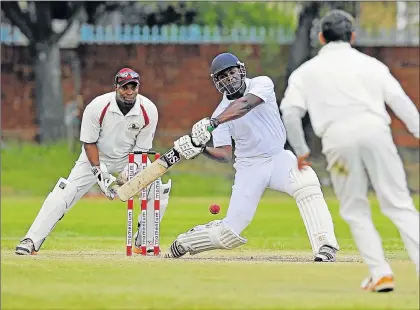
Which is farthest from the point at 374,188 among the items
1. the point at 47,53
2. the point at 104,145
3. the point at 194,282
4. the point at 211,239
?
the point at 47,53

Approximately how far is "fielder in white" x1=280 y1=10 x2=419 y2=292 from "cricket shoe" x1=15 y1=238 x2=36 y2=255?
15.5ft

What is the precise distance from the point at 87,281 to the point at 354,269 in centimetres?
209

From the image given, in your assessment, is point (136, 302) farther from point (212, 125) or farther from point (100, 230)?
point (100, 230)

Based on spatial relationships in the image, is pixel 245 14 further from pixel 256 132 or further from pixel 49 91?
pixel 256 132

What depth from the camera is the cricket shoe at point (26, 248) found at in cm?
1346

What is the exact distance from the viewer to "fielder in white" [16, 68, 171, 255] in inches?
531

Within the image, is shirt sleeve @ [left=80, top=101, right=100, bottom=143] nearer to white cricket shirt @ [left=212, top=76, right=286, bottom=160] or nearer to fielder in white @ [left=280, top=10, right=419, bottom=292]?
white cricket shirt @ [left=212, top=76, right=286, bottom=160]

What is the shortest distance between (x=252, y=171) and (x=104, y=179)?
1673 mm

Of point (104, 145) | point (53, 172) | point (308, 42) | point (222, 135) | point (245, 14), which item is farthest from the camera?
point (245, 14)

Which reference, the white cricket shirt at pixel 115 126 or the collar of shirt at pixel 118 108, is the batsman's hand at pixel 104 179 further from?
the collar of shirt at pixel 118 108

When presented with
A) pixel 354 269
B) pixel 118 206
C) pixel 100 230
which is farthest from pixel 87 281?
pixel 118 206

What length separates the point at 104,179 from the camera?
1335 centimetres

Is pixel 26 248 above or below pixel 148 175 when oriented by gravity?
below

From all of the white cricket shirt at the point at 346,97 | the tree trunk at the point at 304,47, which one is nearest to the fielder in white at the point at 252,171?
the white cricket shirt at the point at 346,97
